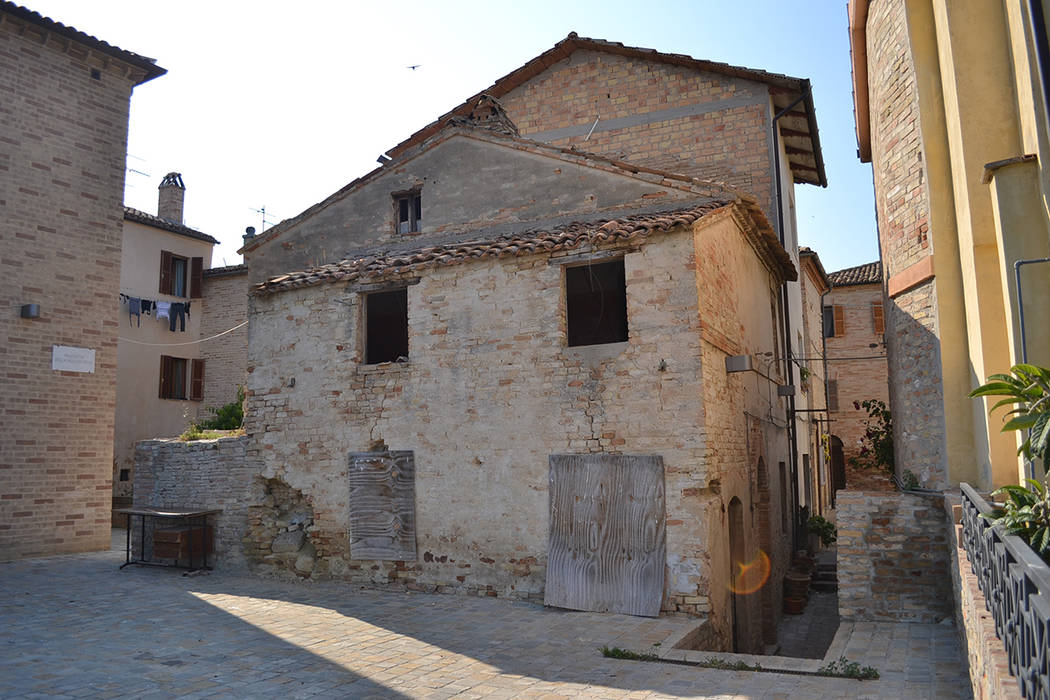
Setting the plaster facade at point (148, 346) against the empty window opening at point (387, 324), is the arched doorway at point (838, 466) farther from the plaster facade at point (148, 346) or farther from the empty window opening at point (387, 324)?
the plaster facade at point (148, 346)

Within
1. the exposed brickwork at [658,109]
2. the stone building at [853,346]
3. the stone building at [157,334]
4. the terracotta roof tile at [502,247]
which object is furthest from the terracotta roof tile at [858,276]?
the stone building at [157,334]

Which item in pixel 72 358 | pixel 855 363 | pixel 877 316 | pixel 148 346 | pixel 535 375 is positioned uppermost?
pixel 877 316

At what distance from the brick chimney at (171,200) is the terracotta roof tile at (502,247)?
1509 cm

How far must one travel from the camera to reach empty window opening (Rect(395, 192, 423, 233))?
12.8 meters

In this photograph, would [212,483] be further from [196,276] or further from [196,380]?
[196,276]

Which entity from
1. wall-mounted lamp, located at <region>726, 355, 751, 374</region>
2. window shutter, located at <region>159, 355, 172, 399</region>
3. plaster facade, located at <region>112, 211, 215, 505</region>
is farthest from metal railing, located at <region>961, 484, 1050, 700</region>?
window shutter, located at <region>159, 355, 172, 399</region>

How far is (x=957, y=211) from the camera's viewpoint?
25.5 ft

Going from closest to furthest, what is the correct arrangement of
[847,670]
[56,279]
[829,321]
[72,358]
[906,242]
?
1. [847,670]
2. [906,242]
3. [56,279]
4. [72,358]
5. [829,321]

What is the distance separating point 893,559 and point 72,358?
594 inches

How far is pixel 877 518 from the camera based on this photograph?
7.96m

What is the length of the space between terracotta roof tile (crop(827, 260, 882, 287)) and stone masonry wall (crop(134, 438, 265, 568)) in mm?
22870

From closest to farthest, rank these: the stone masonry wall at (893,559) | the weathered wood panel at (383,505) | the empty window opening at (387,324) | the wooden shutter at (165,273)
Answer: the stone masonry wall at (893,559) < the weathered wood panel at (383,505) < the empty window opening at (387,324) < the wooden shutter at (165,273)

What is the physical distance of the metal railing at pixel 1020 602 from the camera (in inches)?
95.6

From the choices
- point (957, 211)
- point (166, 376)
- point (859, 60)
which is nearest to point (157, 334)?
point (166, 376)
